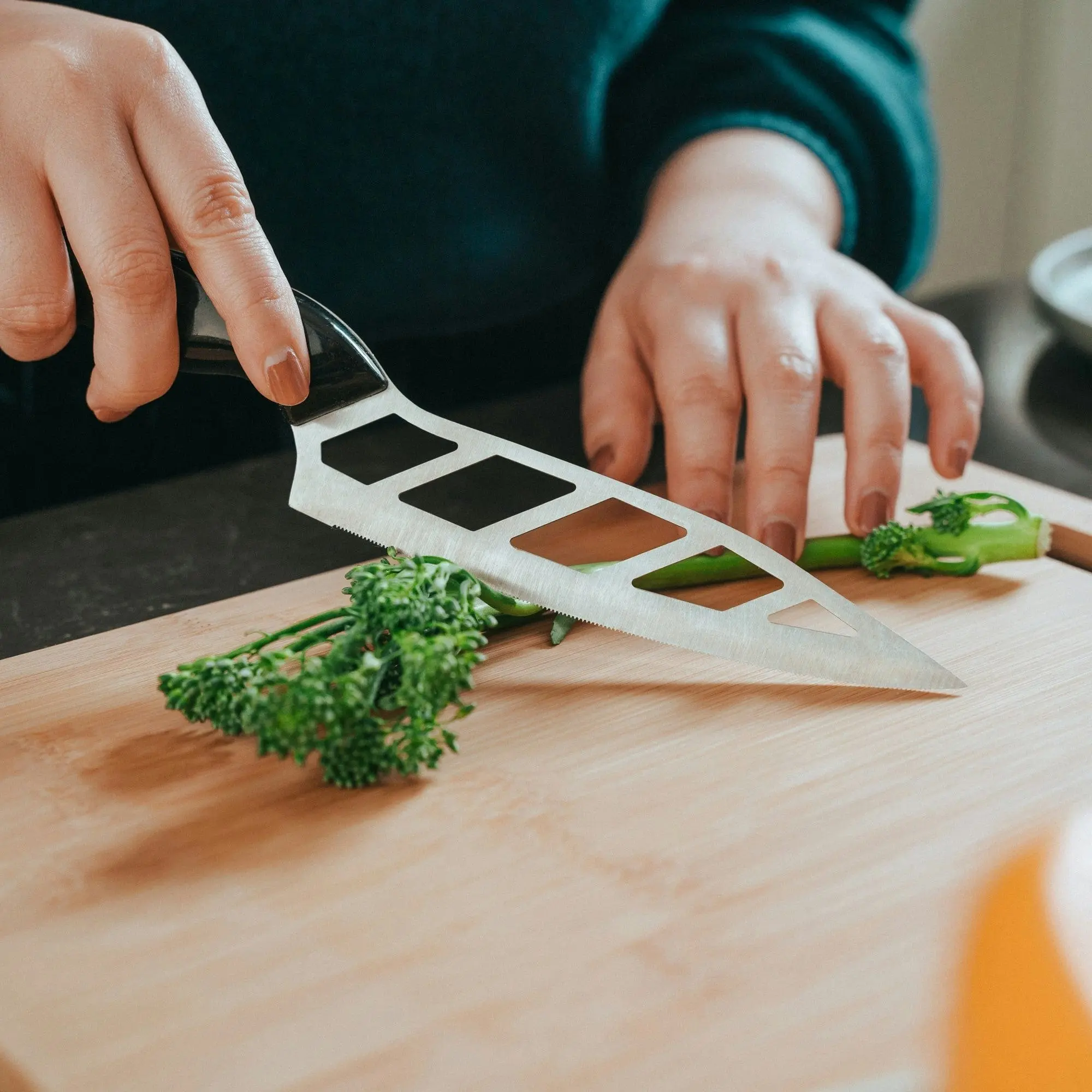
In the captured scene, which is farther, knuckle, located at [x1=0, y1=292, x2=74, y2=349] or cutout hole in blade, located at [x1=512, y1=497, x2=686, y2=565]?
cutout hole in blade, located at [x1=512, y1=497, x2=686, y2=565]

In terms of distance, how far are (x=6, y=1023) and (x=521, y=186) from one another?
163cm

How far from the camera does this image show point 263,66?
5.81 feet

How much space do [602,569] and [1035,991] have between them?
0.73 metres

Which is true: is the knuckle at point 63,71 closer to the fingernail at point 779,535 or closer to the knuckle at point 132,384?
the knuckle at point 132,384

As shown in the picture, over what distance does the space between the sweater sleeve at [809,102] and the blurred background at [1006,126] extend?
254 centimetres

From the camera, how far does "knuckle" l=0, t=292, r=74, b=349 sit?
1097 millimetres

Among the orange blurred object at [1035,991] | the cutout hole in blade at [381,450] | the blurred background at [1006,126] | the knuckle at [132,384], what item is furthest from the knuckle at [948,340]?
the blurred background at [1006,126]

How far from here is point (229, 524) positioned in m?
1.52

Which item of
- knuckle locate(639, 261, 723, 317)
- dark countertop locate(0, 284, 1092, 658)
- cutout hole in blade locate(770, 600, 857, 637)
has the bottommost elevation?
dark countertop locate(0, 284, 1092, 658)

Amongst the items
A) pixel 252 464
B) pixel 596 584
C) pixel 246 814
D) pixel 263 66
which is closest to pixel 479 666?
pixel 596 584

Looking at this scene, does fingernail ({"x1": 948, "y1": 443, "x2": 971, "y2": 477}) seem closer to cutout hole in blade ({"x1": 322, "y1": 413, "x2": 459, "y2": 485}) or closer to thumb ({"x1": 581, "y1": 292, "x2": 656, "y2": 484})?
thumb ({"x1": 581, "y1": 292, "x2": 656, "y2": 484})

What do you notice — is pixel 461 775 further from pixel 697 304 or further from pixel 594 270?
pixel 594 270

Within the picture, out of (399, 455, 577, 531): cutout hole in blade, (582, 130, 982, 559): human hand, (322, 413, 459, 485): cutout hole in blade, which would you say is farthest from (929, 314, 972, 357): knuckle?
(322, 413, 459, 485): cutout hole in blade

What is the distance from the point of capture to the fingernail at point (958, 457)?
143 centimetres
